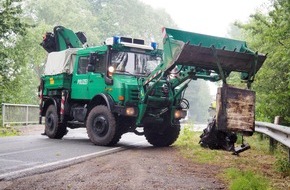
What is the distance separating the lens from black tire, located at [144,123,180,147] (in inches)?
459

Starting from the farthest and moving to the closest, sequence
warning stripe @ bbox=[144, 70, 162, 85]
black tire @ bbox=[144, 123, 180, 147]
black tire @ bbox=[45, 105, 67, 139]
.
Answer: black tire @ bbox=[45, 105, 67, 139] → black tire @ bbox=[144, 123, 180, 147] → warning stripe @ bbox=[144, 70, 162, 85]

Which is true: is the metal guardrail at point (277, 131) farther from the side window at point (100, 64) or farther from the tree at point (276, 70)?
the side window at point (100, 64)

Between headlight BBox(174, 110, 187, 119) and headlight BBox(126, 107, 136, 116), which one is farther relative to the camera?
headlight BBox(174, 110, 187, 119)

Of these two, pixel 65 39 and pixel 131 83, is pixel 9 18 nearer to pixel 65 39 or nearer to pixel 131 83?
pixel 65 39

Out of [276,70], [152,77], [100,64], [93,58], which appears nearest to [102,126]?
[100,64]

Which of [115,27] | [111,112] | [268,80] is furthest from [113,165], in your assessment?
[115,27]

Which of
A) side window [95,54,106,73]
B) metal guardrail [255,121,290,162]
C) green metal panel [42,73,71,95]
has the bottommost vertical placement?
metal guardrail [255,121,290,162]

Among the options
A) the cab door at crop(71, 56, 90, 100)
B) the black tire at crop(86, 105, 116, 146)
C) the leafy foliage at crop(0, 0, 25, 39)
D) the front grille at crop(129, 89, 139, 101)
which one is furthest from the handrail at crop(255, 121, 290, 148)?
the leafy foliage at crop(0, 0, 25, 39)

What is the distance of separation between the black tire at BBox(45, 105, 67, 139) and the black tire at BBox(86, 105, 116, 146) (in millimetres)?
2094

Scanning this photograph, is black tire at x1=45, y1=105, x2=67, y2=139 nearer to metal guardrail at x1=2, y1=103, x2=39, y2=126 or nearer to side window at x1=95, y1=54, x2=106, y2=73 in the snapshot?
side window at x1=95, y1=54, x2=106, y2=73

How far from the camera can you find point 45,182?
526 centimetres

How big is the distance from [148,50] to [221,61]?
12.0 ft

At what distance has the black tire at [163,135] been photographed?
11.7m

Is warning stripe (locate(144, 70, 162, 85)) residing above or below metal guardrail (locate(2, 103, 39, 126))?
above
